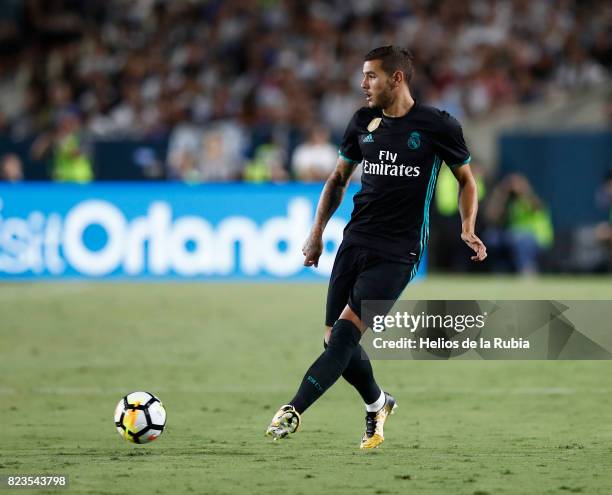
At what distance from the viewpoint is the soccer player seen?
733cm

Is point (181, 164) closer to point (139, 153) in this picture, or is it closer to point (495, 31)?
point (139, 153)

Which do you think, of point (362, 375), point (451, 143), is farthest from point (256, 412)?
point (451, 143)

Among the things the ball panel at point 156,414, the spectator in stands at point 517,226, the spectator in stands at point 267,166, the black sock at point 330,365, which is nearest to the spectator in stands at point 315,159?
the spectator in stands at point 267,166

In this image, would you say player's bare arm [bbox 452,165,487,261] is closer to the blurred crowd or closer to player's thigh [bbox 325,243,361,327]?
player's thigh [bbox 325,243,361,327]

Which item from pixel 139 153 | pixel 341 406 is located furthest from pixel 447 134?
pixel 139 153

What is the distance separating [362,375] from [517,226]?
50.1ft

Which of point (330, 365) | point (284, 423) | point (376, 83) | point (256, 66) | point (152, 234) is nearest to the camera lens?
point (284, 423)

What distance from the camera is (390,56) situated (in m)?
7.32

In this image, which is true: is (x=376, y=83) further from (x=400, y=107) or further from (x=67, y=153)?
(x=67, y=153)

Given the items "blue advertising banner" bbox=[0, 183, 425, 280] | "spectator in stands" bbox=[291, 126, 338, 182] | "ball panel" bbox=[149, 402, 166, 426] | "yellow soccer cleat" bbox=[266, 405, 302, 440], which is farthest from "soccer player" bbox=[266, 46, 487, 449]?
"spectator in stands" bbox=[291, 126, 338, 182]

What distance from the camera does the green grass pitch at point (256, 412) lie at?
21.3 ft

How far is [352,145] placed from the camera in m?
7.59

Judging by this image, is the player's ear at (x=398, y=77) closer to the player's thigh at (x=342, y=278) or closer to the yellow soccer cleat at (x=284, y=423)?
the player's thigh at (x=342, y=278)

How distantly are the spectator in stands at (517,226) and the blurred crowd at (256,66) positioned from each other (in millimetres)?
1896
